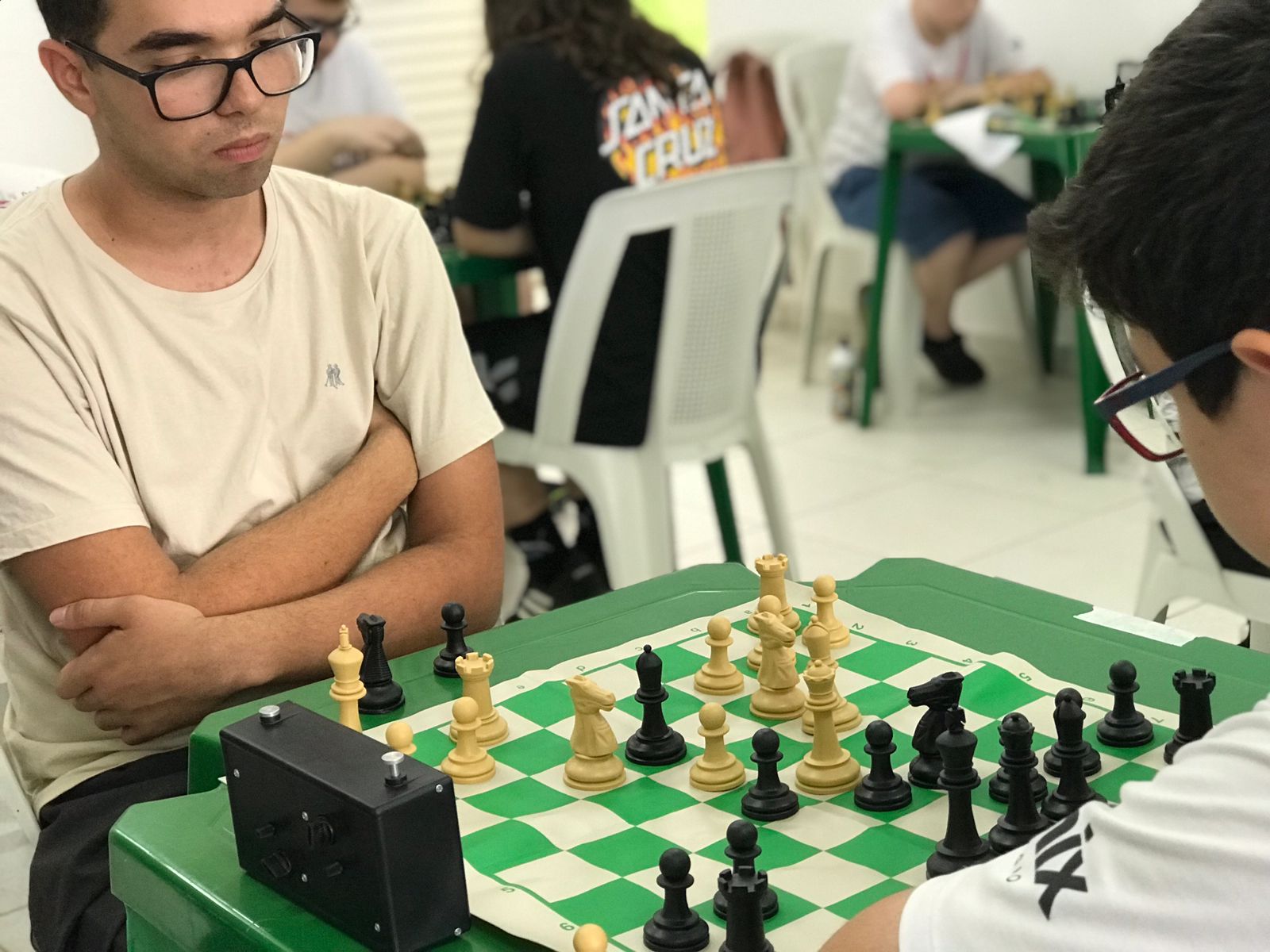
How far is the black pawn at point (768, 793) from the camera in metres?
1.13

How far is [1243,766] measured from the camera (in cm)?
76

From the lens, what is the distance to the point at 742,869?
959 mm

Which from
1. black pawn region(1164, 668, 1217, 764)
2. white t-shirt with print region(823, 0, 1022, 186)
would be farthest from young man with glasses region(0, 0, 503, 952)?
white t-shirt with print region(823, 0, 1022, 186)

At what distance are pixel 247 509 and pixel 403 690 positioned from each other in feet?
1.15

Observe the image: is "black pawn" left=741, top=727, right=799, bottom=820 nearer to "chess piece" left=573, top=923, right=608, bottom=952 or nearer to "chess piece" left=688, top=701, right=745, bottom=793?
"chess piece" left=688, top=701, right=745, bottom=793

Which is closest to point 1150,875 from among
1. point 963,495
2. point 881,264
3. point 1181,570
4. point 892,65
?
point 1181,570

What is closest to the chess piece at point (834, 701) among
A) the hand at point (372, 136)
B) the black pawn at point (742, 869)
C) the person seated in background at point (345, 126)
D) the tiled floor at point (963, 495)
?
the black pawn at point (742, 869)

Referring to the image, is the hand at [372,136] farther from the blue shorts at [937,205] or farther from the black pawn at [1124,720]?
the black pawn at [1124,720]

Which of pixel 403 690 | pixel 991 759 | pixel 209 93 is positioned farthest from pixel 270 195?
pixel 991 759

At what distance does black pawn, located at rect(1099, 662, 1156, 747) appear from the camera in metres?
1.21

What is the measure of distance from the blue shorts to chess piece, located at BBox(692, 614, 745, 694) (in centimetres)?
372

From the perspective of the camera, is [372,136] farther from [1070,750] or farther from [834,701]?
[1070,750]

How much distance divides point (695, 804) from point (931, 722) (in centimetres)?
19

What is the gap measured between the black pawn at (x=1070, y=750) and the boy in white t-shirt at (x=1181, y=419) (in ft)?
0.82
